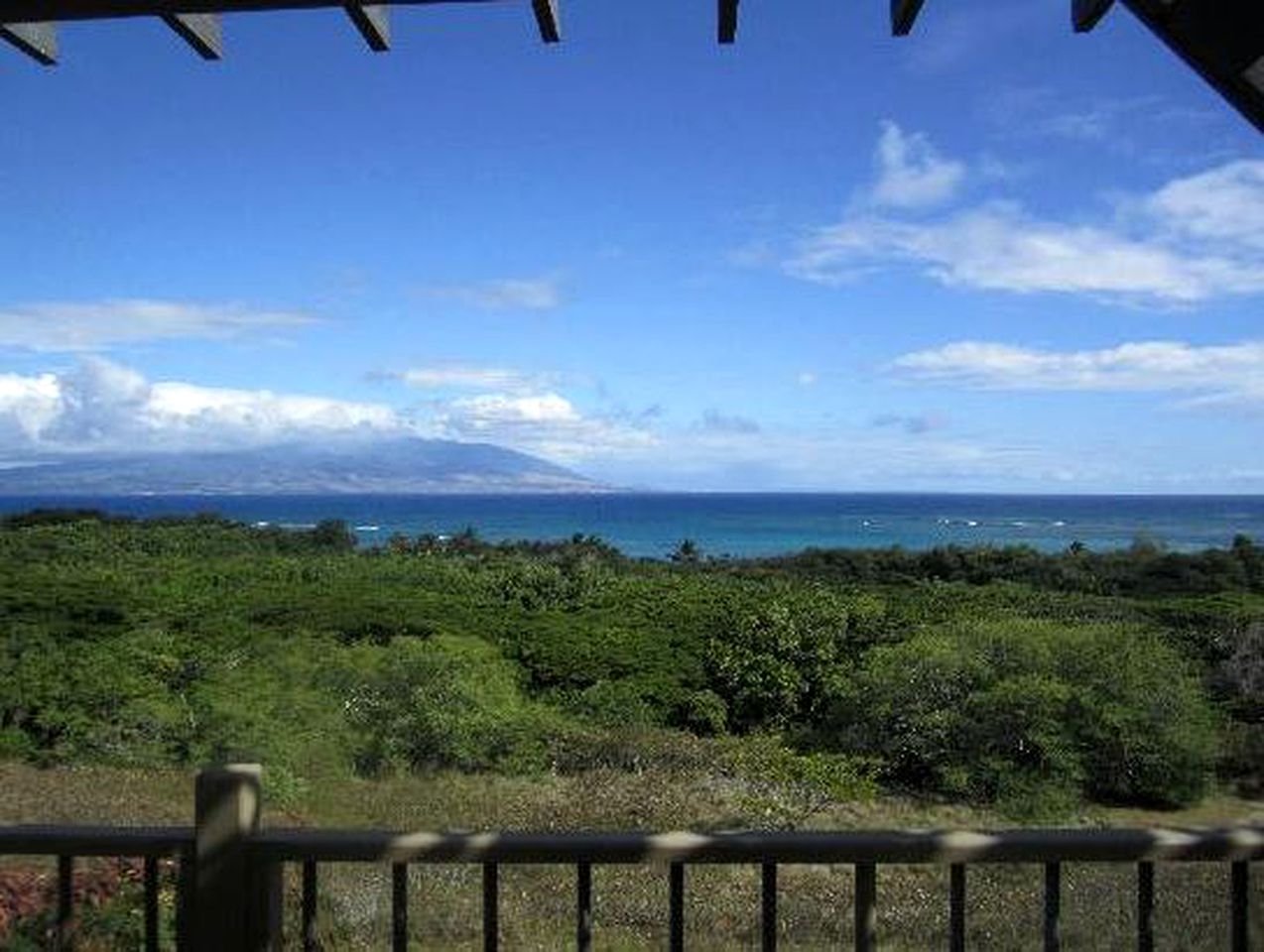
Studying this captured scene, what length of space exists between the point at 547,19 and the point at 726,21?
28 cm

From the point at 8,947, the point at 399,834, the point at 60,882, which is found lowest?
the point at 8,947

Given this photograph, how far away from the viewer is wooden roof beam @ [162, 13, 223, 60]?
1.92 metres

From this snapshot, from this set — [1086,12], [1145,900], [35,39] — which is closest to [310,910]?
[1145,900]

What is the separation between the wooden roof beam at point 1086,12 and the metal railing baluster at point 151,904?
83.1 inches

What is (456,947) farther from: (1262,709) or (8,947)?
(1262,709)

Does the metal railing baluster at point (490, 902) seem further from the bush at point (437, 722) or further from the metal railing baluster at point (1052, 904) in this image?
the bush at point (437, 722)

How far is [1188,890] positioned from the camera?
13.2 ft

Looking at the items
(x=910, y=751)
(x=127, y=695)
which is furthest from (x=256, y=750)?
(x=910, y=751)

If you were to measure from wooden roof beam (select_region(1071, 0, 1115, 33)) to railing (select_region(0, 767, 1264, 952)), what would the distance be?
1308 millimetres

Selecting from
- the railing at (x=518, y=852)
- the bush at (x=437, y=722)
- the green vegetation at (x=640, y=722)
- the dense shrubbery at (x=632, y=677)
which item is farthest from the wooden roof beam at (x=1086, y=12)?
the bush at (x=437, y=722)

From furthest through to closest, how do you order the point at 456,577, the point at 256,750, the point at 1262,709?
the point at 456,577 < the point at 1262,709 < the point at 256,750

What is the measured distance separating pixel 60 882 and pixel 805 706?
1170 cm

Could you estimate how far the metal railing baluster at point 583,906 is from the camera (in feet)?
6.64

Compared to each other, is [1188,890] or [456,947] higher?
[1188,890]
